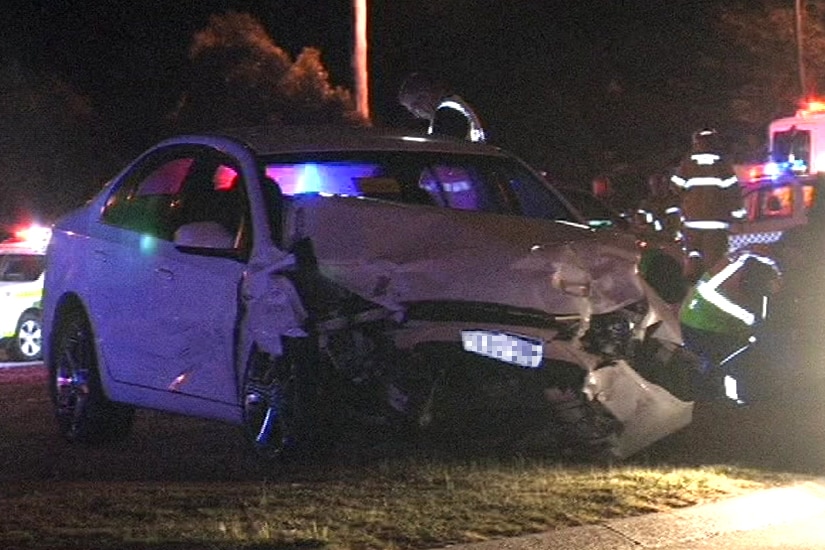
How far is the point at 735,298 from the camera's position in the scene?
30.6 feet

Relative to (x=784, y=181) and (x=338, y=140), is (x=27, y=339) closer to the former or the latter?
(x=784, y=181)

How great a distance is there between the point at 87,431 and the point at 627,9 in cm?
3158

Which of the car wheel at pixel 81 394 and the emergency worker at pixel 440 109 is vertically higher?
the emergency worker at pixel 440 109

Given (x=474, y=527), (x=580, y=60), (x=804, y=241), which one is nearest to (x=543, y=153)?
(x=580, y=60)

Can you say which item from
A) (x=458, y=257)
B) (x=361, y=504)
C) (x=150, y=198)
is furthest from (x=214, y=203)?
(x=361, y=504)

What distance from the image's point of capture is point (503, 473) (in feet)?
25.6

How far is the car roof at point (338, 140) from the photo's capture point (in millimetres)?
8703

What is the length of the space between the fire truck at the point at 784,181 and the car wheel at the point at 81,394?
Result: 4031 mm

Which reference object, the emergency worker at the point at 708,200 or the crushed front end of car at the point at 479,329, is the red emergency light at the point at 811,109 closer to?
the emergency worker at the point at 708,200

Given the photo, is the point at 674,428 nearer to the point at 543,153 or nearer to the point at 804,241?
the point at 804,241

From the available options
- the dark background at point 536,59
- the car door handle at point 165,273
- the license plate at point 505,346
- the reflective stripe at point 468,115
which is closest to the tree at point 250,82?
the dark background at point 536,59

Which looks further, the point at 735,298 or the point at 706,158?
the point at 706,158

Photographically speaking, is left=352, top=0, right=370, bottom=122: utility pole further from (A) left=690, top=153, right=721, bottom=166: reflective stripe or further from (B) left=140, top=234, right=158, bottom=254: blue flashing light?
(B) left=140, top=234, right=158, bottom=254: blue flashing light

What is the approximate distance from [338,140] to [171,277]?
1221mm
